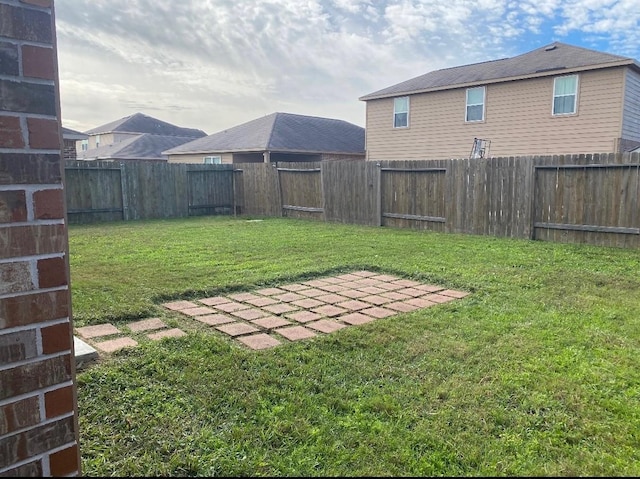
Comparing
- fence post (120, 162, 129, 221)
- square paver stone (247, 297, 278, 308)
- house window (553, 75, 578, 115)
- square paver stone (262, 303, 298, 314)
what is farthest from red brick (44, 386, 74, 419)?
house window (553, 75, 578, 115)

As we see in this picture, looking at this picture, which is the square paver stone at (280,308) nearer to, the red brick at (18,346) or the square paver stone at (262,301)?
the square paver stone at (262,301)

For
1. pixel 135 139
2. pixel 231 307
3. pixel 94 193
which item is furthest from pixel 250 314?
pixel 135 139

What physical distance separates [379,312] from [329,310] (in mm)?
453

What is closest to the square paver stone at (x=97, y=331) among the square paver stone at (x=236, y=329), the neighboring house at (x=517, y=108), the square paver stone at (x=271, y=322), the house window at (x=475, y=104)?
the square paver stone at (x=236, y=329)

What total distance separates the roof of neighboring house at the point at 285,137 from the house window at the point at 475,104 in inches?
316

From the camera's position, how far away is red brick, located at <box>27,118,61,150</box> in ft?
4.30

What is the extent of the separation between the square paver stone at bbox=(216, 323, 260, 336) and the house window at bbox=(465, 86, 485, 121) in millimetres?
14769

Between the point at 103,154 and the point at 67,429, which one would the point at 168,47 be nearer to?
the point at 67,429

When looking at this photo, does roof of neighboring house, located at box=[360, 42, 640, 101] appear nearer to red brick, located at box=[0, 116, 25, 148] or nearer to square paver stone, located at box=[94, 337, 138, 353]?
square paver stone, located at box=[94, 337, 138, 353]

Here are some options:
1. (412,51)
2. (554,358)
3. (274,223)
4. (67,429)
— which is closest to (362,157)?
(412,51)

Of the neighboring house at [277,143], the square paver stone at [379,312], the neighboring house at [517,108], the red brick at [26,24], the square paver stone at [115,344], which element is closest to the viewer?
the red brick at [26,24]

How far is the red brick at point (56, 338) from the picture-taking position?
4.54ft

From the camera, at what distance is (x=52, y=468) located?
1411mm

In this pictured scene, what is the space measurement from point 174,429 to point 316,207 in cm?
1089
